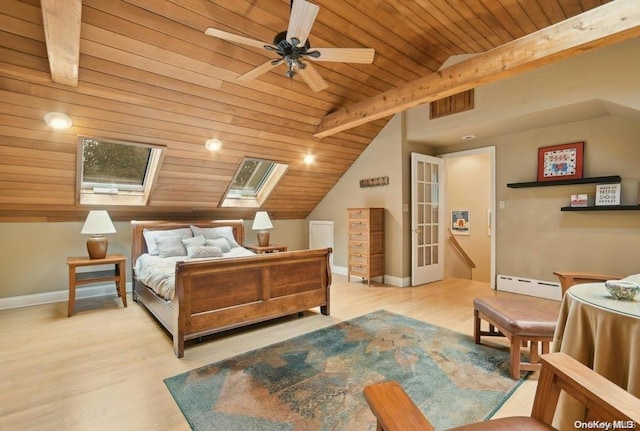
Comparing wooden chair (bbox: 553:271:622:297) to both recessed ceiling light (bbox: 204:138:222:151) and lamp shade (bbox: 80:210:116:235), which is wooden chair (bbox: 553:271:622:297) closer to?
recessed ceiling light (bbox: 204:138:222:151)

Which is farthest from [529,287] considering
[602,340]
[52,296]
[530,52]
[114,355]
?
[52,296]

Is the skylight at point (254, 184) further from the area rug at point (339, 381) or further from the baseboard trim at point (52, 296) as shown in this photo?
the area rug at point (339, 381)

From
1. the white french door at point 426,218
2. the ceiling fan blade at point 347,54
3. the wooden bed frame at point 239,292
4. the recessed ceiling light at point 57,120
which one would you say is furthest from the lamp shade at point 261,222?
the ceiling fan blade at point 347,54

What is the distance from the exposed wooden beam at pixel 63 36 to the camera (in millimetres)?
1935

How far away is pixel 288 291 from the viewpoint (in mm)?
3314

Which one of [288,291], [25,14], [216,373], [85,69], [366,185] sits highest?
[25,14]

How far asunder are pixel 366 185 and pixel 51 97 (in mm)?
4283

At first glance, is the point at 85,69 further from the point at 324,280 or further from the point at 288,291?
the point at 324,280

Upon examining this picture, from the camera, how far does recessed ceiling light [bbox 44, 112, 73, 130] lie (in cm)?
301

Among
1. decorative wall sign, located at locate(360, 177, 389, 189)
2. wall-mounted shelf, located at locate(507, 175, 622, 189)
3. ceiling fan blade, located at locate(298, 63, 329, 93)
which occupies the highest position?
ceiling fan blade, located at locate(298, 63, 329, 93)

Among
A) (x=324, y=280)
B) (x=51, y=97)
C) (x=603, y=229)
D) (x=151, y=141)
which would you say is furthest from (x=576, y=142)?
(x=51, y=97)

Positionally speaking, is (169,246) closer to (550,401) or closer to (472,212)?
(550,401)

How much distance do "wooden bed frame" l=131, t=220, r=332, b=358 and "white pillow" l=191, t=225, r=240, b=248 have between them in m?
1.16

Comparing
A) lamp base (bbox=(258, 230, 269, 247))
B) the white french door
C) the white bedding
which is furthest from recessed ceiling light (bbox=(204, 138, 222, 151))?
the white french door
